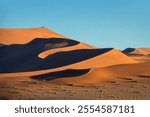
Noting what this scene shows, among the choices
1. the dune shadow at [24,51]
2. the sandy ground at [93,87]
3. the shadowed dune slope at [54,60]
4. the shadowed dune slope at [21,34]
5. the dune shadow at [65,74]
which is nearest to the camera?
the sandy ground at [93,87]

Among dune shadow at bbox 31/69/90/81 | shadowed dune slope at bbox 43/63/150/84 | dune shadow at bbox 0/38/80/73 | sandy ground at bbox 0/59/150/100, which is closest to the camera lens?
sandy ground at bbox 0/59/150/100

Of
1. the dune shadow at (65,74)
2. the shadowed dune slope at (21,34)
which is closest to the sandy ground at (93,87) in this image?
the dune shadow at (65,74)

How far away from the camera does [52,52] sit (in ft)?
208

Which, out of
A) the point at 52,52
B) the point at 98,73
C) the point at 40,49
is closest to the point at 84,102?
the point at 98,73

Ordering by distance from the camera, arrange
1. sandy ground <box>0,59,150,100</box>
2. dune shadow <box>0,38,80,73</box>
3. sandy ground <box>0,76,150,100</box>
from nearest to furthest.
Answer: sandy ground <box>0,76,150,100</box> → sandy ground <box>0,59,150,100</box> → dune shadow <box>0,38,80,73</box>

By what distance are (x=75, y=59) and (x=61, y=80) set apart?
948 inches

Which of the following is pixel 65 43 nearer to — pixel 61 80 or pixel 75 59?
pixel 75 59

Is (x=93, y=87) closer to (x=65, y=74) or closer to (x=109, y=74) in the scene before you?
(x=109, y=74)

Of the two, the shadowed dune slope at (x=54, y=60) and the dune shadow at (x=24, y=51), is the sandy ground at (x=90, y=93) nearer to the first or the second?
the shadowed dune slope at (x=54, y=60)

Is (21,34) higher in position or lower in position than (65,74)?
higher

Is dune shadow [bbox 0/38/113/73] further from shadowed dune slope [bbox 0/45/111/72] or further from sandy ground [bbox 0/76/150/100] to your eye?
sandy ground [bbox 0/76/150/100]

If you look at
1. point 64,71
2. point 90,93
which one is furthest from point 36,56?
point 90,93

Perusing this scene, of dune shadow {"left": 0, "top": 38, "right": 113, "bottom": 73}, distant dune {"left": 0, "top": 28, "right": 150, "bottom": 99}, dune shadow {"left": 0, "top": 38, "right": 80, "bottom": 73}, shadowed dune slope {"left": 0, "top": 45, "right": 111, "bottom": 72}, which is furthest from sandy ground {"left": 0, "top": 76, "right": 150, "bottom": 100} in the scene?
dune shadow {"left": 0, "top": 38, "right": 80, "bottom": 73}

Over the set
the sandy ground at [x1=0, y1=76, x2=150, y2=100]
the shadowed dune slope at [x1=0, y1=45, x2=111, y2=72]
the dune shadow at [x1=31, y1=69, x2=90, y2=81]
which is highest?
the shadowed dune slope at [x1=0, y1=45, x2=111, y2=72]
